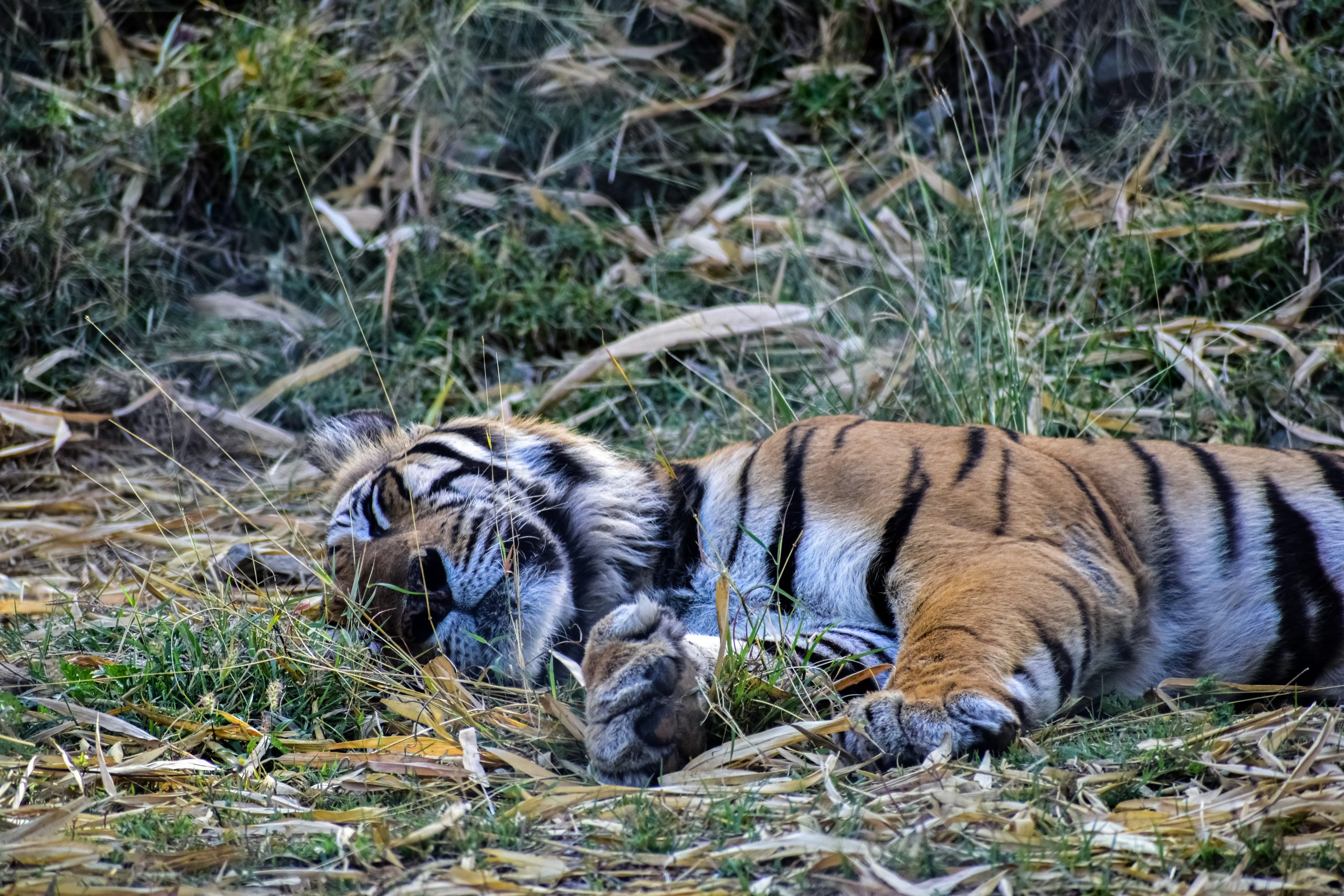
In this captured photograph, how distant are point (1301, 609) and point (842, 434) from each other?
3.10 ft

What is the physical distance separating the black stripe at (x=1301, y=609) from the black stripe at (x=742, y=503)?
1.04 metres

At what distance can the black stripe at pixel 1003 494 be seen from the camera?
227 centimetres

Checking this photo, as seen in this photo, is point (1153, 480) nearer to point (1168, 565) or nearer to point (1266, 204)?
point (1168, 565)

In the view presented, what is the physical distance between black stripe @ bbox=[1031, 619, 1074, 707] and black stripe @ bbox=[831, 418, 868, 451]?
1.97ft

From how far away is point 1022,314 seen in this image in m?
3.40

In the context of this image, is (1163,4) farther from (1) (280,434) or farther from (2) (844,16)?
(1) (280,434)

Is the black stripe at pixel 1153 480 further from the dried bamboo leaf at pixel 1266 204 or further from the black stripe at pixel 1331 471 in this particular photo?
the dried bamboo leaf at pixel 1266 204

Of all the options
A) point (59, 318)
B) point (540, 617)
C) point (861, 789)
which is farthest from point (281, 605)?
point (59, 318)

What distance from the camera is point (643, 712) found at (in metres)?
1.88

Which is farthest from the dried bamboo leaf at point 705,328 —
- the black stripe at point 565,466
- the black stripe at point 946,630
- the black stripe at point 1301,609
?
the black stripe at point 946,630

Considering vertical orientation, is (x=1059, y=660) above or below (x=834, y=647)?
above

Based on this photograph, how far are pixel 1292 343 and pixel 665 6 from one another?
9.70 ft

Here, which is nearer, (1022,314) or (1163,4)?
(1022,314)

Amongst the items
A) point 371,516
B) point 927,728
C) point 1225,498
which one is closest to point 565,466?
point 371,516
